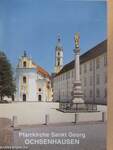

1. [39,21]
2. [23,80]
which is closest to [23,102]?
[23,80]

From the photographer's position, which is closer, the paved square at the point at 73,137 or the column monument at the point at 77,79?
the paved square at the point at 73,137

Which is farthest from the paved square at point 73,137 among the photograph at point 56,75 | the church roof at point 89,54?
the church roof at point 89,54

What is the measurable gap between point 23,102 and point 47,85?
0.21 m

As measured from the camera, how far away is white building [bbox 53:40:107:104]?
292 cm

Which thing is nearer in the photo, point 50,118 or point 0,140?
point 0,140

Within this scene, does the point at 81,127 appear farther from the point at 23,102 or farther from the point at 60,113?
the point at 23,102

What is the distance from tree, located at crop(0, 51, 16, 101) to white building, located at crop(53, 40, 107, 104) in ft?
1.01

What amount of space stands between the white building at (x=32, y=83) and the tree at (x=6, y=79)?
5cm

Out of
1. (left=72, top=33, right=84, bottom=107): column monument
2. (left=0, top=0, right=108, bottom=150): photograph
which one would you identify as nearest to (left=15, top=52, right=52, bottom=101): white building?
(left=0, top=0, right=108, bottom=150): photograph

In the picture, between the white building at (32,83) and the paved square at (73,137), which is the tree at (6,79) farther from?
the paved square at (73,137)

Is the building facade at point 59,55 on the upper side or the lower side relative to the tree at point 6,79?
upper

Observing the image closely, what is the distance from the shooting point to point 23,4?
287cm

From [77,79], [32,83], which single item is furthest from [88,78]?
[32,83]

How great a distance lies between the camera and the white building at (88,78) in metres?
2.92
